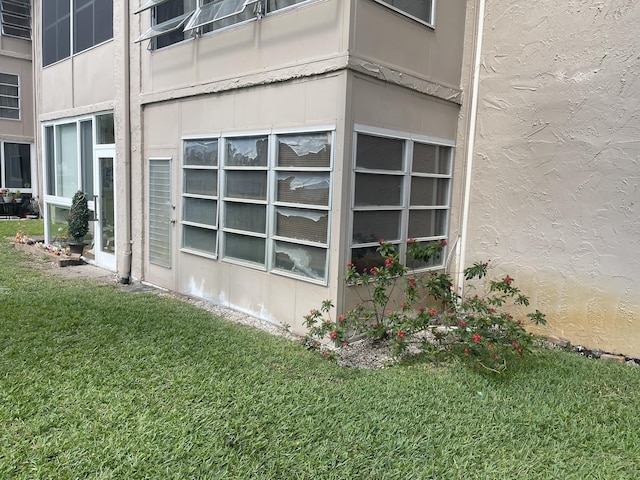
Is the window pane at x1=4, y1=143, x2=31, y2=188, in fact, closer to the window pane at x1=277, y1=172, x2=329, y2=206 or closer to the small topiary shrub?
the small topiary shrub

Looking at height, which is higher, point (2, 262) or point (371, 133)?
point (371, 133)

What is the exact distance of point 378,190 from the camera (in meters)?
5.04

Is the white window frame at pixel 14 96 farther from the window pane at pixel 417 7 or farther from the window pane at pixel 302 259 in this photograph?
the window pane at pixel 417 7

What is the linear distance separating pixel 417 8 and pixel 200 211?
369 cm

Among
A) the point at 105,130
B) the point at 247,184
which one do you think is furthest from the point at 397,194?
the point at 105,130

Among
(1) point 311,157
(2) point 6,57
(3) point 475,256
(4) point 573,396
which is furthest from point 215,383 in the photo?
(2) point 6,57

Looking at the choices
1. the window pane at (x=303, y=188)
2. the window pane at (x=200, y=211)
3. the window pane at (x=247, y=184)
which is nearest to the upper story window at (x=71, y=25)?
the window pane at (x=200, y=211)

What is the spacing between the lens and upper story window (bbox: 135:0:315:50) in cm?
528

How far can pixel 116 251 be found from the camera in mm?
7973

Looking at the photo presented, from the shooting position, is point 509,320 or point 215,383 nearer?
point 215,383

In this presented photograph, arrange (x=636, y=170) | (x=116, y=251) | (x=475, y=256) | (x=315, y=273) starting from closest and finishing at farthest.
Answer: (x=636, y=170) < (x=315, y=273) < (x=475, y=256) < (x=116, y=251)

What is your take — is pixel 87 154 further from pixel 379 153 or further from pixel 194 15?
pixel 379 153

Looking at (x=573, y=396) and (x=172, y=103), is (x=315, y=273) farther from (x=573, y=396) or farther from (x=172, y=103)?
(x=172, y=103)

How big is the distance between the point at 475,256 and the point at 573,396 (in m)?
2.39
